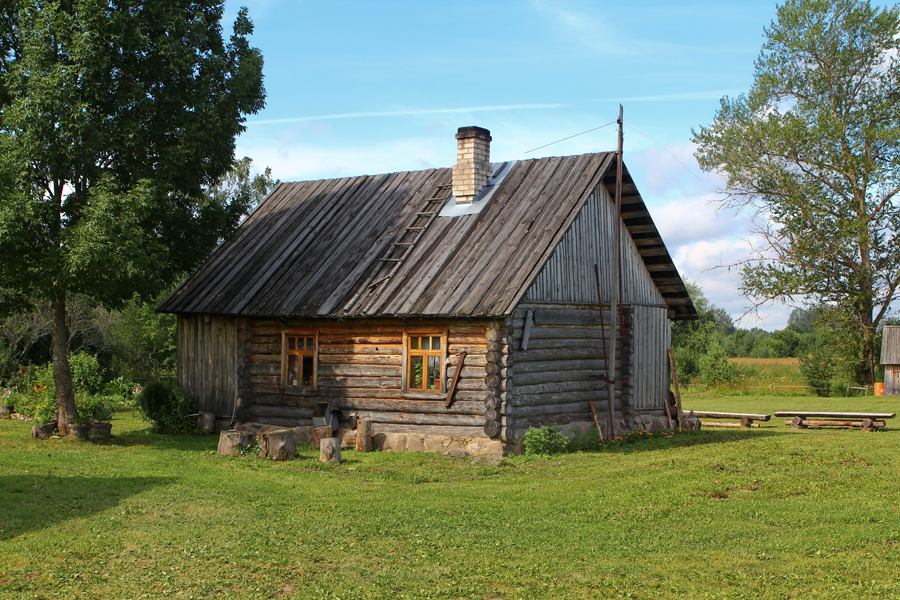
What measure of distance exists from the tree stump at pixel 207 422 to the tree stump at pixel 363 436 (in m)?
4.85

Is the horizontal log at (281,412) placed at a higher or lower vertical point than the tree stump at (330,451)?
higher

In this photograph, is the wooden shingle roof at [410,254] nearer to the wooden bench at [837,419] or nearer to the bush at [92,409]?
the bush at [92,409]

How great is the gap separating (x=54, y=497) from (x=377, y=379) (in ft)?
23.4

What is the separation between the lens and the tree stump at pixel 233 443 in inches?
592

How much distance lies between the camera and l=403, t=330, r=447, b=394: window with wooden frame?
52.8 feet

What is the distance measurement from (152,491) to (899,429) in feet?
63.2

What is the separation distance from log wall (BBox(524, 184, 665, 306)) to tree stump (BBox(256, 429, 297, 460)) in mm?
5212

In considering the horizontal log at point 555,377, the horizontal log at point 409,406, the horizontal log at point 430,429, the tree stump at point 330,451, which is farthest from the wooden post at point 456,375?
the tree stump at point 330,451

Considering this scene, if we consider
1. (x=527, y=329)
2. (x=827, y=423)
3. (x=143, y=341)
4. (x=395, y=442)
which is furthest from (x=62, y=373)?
(x=143, y=341)

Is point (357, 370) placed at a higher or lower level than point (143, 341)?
lower

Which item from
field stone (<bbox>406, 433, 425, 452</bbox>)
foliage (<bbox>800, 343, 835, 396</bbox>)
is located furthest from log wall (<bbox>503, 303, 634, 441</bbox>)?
foliage (<bbox>800, 343, 835, 396</bbox>)

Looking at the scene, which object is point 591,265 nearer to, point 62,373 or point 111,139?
point 111,139

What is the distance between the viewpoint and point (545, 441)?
50.1 feet

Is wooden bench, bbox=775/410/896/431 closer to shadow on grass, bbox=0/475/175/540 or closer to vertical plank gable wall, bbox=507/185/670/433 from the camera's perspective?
vertical plank gable wall, bbox=507/185/670/433
